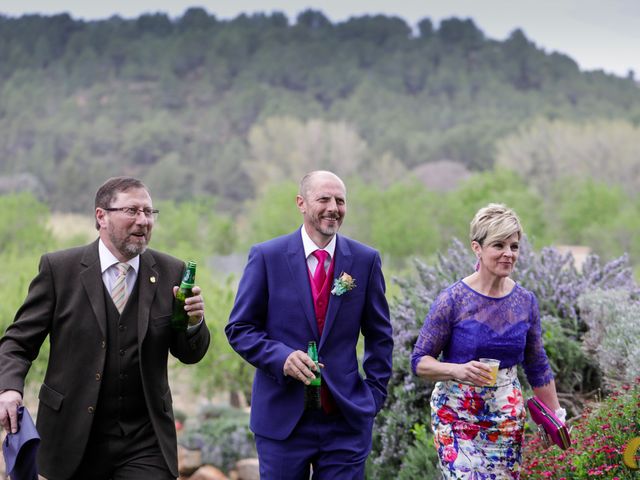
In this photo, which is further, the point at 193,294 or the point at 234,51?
the point at 234,51

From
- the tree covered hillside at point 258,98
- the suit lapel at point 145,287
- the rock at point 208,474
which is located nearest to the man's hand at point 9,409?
the suit lapel at point 145,287

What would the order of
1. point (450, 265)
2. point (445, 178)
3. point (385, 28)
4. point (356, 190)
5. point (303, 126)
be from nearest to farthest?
point (450, 265), point (356, 190), point (445, 178), point (303, 126), point (385, 28)

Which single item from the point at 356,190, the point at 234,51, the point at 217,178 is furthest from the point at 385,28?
the point at 356,190

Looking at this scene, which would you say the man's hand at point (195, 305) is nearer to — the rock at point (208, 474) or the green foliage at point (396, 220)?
the rock at point (208, 474)

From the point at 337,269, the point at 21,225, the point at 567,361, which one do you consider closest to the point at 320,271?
the point at 337,269

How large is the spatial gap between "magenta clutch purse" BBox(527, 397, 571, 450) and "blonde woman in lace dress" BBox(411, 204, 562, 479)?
0.27 ft

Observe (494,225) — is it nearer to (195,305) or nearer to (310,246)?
(310,246)

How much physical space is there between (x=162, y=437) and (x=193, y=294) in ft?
2.46

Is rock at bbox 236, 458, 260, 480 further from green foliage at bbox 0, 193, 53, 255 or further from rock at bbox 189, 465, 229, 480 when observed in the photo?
green foliage at bbox 0, 193, 53, 255

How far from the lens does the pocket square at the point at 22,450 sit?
427 centimetres

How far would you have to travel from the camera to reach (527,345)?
197 inches

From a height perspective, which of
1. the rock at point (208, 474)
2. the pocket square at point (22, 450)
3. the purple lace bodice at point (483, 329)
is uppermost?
the purple lace bodice at point (483, 329)

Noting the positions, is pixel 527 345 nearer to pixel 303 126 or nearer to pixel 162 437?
pixel 162 437

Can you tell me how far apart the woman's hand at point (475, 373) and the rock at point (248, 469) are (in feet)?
19.9
